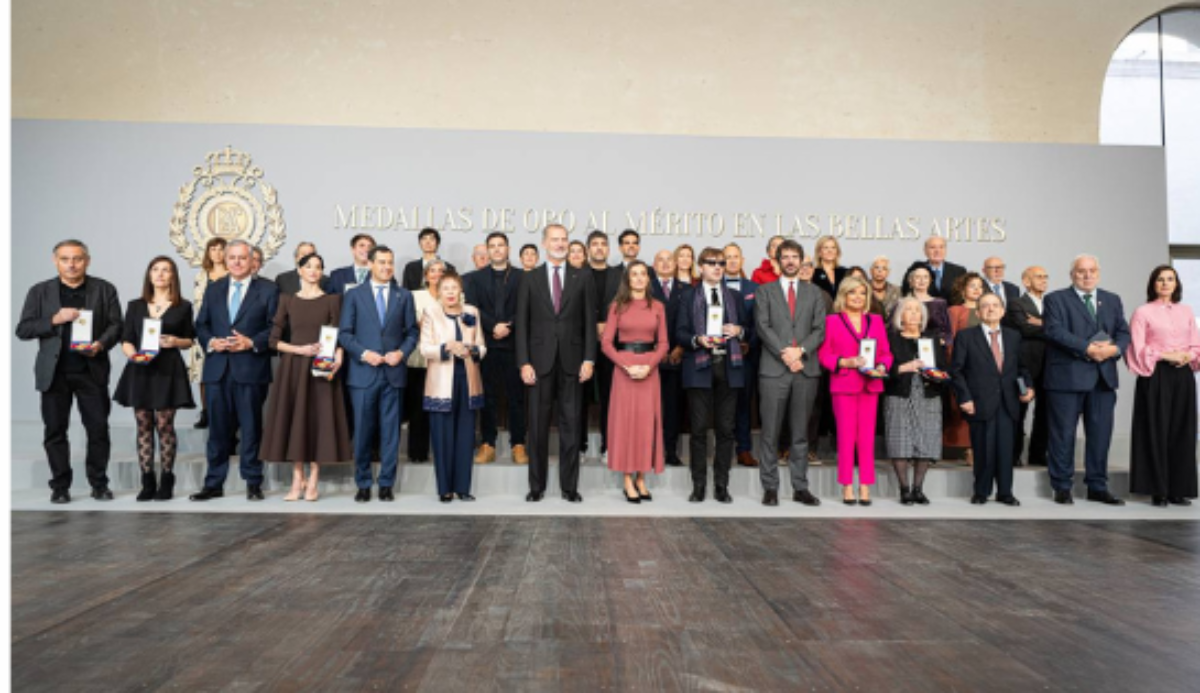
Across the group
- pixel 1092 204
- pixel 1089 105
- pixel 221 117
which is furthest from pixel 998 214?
pixel 221 117

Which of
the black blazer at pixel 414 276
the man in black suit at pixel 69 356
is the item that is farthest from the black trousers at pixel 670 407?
the man in black suit at pixel 69 356

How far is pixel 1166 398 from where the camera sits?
211 inches

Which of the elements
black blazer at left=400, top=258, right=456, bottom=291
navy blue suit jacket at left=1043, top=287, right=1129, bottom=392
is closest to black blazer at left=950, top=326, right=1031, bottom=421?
navy blue suit jacket at left=1043, top=287, right=1129, bottom=392


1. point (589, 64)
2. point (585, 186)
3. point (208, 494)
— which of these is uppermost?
point (589, 64)

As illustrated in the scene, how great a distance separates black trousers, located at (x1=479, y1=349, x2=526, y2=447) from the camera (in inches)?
233

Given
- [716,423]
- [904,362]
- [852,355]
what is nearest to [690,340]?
[716,423]

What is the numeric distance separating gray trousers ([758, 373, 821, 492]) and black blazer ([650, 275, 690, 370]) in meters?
0.68

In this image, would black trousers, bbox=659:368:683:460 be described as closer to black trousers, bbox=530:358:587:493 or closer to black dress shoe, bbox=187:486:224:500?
black trousers, bbox=530:358:587:493

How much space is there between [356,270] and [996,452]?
4.62 m

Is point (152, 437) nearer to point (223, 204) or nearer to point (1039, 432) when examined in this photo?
point (223, 204)

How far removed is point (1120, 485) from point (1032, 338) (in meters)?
1.15

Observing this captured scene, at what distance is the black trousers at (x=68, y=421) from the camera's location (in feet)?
16.5

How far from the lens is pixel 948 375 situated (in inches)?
212

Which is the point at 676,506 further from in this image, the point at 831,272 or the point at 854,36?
the point at 854,36
